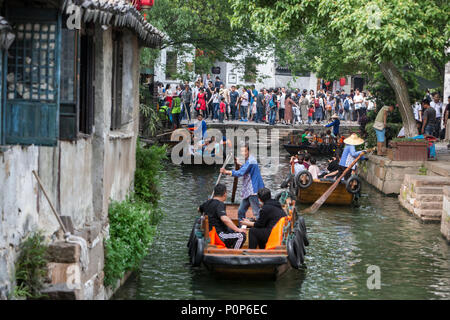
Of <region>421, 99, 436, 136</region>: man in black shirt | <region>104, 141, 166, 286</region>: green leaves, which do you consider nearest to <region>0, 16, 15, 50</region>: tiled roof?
<region>104, 141, 166, 286</region>: green leaves

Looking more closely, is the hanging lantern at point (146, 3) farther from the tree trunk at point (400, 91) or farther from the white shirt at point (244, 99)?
the white shirt at point (244, 99)

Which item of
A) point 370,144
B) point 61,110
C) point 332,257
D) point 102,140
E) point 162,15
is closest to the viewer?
point 61,110

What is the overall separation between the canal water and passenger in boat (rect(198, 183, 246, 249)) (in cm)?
60

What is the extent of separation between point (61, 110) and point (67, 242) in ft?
4.79

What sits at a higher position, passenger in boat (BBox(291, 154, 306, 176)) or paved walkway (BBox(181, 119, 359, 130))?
paved walkway (BBox(181, 119, 359, 130))

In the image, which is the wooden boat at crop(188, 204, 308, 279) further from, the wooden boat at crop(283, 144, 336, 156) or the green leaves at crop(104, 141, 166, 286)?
the wooden boat at crop(283, 144, 336, 156)

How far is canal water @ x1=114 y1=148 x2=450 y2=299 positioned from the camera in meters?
11.8

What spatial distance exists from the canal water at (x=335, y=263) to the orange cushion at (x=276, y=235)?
1.90ft

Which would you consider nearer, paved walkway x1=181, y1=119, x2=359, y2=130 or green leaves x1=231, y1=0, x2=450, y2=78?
green leaves x1=231, y1=0, x2=450, y2=78

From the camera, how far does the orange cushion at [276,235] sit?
1207 cm

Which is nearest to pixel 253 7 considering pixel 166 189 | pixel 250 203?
pixel 166 189

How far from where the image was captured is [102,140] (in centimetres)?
1040

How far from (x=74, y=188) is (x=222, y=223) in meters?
3.61
